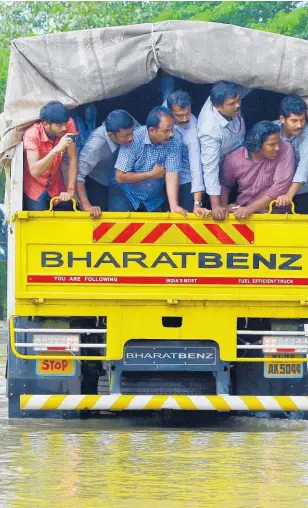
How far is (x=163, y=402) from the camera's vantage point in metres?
12.6

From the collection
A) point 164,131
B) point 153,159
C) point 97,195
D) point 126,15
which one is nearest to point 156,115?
point 164,131

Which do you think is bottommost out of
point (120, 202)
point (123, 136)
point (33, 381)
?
point (33, 381)

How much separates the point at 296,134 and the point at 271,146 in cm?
34

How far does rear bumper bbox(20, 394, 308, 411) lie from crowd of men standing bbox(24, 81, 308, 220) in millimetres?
1505

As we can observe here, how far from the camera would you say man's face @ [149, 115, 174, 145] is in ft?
43.0

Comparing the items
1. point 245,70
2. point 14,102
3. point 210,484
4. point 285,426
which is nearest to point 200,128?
point 245,70

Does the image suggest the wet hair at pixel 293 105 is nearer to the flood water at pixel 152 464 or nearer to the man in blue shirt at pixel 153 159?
the man in blue shirt at pixel 153 159

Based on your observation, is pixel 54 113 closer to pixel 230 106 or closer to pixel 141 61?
pixel 141 61

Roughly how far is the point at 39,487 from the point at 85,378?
388 cm

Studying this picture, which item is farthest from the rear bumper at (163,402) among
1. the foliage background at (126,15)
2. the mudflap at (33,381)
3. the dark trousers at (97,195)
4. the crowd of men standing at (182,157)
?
the foliage background at (126,15)

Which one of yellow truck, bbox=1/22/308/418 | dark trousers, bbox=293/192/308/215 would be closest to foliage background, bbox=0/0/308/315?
dark trousers, bbox=293/192/308/215

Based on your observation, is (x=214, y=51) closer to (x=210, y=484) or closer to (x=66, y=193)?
(x=66, y=193)

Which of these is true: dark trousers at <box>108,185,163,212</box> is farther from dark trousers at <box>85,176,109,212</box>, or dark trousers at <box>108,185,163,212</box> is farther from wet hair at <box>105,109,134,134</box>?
wet hair at <box>105,109,134,134</box>

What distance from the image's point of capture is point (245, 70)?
13.1 m
